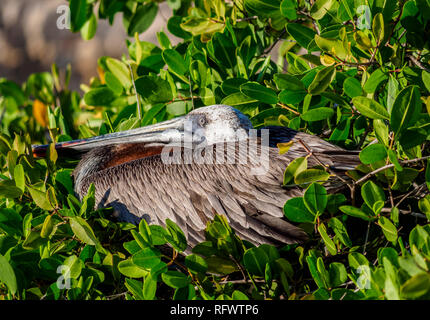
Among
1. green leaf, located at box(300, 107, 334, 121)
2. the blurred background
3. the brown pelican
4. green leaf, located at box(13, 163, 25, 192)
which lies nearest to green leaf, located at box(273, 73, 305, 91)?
green leaf, located at box(300, 107, 334, 121)

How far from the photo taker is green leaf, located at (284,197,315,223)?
213cm

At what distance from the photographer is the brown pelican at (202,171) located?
2.55 meters

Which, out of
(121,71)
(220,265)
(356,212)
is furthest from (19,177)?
(356,212)

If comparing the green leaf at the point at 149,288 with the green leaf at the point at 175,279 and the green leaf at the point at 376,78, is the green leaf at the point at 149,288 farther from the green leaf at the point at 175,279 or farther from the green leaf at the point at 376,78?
the green leaf at the point at 376,78

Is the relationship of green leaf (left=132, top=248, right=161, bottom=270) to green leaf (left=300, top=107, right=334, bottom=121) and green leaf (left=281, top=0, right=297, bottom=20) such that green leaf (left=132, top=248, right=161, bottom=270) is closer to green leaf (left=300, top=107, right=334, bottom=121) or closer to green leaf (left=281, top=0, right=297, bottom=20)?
green leaf (left=300, top=107, right=334, bottom=121)

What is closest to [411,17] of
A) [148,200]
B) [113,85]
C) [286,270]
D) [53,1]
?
[286,270]

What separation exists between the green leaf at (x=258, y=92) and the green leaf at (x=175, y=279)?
1.07 meters

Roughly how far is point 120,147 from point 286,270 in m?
1.77

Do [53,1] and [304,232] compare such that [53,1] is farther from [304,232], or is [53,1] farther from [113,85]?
[304,232]

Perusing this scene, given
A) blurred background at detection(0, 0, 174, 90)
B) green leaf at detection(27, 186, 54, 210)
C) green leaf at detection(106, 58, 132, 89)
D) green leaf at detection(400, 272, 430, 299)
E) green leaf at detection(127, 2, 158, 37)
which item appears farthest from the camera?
blurred background at detection(0, 0, 174, 90)

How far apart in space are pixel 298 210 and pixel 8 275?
1273mm

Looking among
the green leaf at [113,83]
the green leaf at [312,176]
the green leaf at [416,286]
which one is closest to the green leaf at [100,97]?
the green leaf at [113,83]

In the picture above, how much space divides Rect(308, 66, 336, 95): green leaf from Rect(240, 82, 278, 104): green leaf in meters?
0.41

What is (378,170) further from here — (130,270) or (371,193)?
(130,270)
